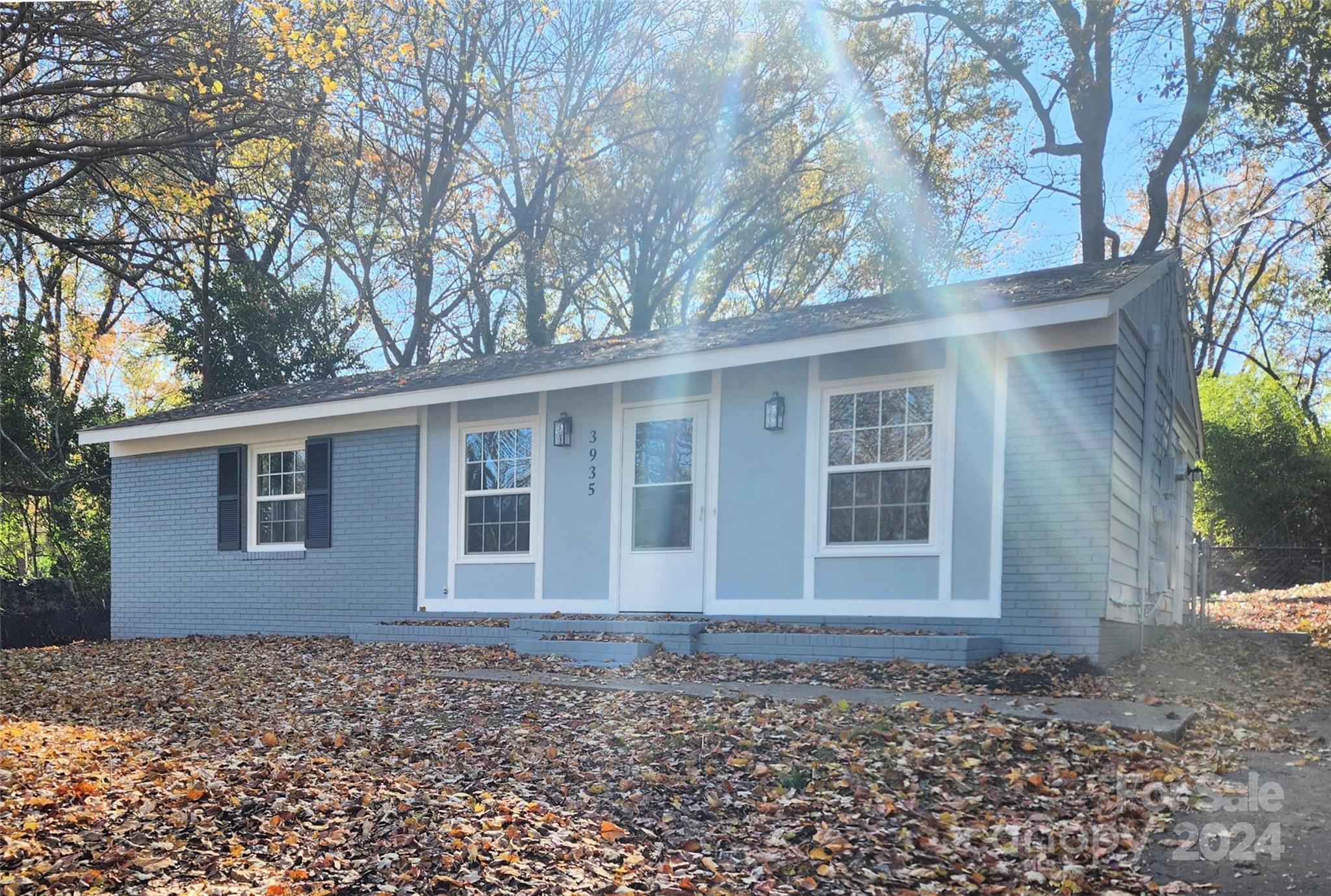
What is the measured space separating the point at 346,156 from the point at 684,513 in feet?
40.0

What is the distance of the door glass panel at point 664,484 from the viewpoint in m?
9.54

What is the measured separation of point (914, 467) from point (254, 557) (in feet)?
27.4

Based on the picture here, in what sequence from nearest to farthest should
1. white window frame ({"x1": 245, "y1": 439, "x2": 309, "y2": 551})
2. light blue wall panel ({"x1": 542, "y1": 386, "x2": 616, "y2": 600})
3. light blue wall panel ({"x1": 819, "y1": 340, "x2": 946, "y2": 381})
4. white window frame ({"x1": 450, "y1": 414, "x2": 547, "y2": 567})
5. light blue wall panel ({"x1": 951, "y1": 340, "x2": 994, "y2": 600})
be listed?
light blue wall panel ({"x1": 951, "y1": 340, "x2": 994, "y2": 600}) < light blue wall panel ({"x1": 819, "y1": 340, "x2": 946, "y2": 381}) < light blue wall panel ({"x1": 542, "y1": 386, "x2": 616, "y2": 600}) < white window frame ({"x1": 450, "y1": 414, "x2": 547, "y2": 567}) < white window frame ({"x1": 245, "y1": 439, "x2": 309, "y2": 551})

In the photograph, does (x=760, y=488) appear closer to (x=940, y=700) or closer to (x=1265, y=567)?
(x=940, y=700)

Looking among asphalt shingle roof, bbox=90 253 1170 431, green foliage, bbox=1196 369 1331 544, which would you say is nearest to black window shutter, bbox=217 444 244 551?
asphalt shingle roof, bbox=90 253 1170 431

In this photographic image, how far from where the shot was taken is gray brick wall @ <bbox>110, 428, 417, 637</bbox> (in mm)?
11500

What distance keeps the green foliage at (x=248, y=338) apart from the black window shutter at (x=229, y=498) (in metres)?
6.77

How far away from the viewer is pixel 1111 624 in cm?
776

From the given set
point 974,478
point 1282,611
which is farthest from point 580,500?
point 1282,611

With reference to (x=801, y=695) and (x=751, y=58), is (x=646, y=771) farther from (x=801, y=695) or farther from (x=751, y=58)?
(x=751, y=58)

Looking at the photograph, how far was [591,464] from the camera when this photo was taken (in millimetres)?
10141

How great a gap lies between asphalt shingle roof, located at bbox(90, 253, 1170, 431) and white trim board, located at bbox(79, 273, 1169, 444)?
0.06m

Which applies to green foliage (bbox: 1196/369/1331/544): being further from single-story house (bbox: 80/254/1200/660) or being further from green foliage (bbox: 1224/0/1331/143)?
single-story house (bbox: 80/254/1200/660)

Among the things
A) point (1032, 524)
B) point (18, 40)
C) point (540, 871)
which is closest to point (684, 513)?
point (1032, 524)
